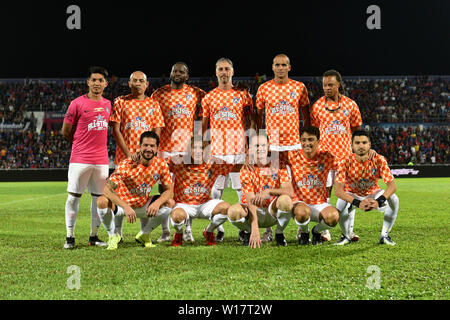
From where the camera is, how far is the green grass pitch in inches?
117

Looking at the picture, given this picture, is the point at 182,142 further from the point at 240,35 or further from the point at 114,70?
the point at 114,70

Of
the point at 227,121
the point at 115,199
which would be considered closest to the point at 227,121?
the point at 227,121

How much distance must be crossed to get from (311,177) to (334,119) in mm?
937

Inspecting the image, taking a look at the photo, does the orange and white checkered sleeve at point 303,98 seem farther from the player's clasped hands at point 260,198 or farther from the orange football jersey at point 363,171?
the player's clasped hands at point 260,198

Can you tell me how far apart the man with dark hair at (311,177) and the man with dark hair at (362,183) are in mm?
226

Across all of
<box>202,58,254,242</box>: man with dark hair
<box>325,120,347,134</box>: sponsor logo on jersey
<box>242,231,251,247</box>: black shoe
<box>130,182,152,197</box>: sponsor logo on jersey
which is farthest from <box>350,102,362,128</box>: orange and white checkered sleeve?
<box>130,182,152,197</box>: sponsor logo on jersey

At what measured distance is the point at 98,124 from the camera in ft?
16.5

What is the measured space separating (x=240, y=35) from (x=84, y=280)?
27917mm

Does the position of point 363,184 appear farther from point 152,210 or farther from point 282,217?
point 152,210

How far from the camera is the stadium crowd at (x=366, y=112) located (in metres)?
24.5

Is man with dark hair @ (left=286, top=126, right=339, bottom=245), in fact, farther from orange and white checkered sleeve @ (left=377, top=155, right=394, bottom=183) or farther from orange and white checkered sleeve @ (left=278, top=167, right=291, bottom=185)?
orange and white checkered sleeve @ (left=377, top=155, right=394, bottom=183)

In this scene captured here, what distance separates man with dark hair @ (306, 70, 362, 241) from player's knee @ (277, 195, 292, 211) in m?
0.77
